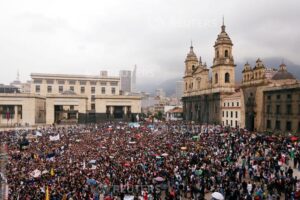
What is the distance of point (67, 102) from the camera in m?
67.8

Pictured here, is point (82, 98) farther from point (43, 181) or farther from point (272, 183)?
point (272, 183)

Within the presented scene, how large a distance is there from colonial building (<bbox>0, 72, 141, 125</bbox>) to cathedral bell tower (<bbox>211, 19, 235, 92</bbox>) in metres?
22.7

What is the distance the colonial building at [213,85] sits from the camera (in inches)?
2303

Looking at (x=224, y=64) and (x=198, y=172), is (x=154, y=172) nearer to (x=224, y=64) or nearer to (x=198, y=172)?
(x=198, y=172)

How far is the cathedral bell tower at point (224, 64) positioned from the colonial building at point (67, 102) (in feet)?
74.5

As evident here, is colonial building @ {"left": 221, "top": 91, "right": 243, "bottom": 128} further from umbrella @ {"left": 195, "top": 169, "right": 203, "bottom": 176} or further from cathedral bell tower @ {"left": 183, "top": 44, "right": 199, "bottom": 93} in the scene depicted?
umbrella @ {"left": 195, "top": 169, "right": 203, "bottom": 176}

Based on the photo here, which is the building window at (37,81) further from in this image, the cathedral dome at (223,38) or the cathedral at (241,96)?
the cathedral dome at (223,38)

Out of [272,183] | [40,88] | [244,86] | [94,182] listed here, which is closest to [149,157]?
[94,182]

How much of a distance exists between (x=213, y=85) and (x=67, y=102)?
111 ft

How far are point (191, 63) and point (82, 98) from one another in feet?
99.4

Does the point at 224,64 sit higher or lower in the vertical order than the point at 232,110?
higher

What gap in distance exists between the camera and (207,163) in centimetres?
2241

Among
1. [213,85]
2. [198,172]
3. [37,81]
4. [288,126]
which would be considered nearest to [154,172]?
[198,172]

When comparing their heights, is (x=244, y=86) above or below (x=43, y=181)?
above
